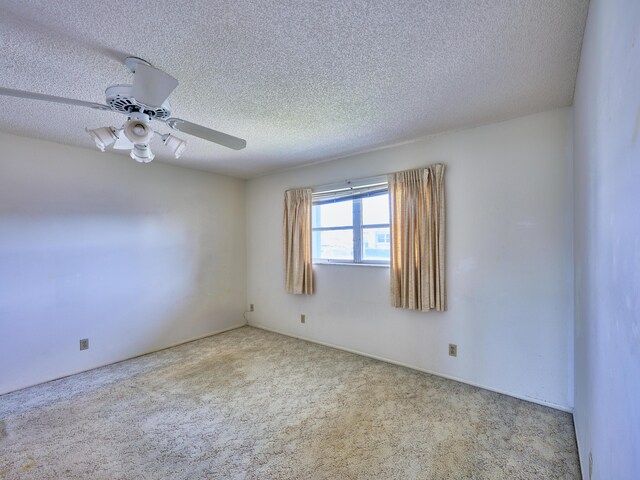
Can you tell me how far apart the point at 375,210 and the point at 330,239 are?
0.76m

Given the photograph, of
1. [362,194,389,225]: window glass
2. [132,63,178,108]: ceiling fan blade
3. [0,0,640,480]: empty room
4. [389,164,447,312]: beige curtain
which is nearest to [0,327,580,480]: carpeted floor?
[0,0,640,480]: empty room

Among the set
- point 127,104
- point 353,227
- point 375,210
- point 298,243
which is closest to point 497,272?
point 375,210

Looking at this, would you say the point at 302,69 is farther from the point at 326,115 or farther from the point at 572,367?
the point at 572,367

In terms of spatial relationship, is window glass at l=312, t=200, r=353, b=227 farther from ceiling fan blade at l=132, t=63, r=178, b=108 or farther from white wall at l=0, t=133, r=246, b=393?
ceiling fan blade at l=132, t=63, r=178, b=108

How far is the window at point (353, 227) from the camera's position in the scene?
135 inches

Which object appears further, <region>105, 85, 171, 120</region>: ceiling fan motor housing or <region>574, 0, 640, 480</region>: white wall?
<region>105, 85, 171, 120</region>: ceiling fan motor housing

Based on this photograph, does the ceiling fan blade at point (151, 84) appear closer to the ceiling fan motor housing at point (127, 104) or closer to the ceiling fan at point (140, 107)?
the ceiling fan at point (140, 107)

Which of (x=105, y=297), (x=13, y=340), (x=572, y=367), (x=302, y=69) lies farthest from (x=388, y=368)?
(x=13, y=340)

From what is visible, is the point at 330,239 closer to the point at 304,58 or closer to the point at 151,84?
the point at 304,58

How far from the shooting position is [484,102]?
87.6 inches

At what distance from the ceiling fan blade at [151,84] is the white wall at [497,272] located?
2382 mm

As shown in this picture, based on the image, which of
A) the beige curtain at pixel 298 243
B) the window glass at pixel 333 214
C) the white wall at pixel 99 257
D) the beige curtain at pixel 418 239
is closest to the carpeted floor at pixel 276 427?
the white wall at pixel 99 257

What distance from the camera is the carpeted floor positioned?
1.76 metres

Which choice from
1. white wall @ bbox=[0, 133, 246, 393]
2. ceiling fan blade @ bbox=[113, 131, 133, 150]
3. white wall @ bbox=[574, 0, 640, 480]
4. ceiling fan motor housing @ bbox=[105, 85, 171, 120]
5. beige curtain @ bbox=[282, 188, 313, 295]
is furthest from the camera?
beige curtain @ bbox=[282, 188, 313, 295]
